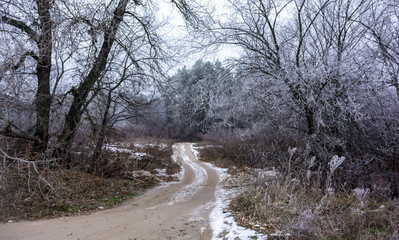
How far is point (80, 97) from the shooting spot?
1070 centimetres

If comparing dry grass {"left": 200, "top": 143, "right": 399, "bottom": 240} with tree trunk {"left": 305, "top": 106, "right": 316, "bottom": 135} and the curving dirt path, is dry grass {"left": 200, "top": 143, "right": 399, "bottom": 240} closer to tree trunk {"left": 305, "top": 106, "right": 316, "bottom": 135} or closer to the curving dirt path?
the curving dirt path

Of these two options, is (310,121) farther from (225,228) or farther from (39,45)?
(39,45)

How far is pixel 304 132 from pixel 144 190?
6612 mm

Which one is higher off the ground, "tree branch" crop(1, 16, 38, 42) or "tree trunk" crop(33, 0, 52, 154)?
"tree branch" crop(1, 16, 38, 42)

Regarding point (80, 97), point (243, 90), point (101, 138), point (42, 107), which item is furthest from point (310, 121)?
point (42, 107)

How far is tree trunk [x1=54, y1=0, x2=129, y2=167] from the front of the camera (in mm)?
10109

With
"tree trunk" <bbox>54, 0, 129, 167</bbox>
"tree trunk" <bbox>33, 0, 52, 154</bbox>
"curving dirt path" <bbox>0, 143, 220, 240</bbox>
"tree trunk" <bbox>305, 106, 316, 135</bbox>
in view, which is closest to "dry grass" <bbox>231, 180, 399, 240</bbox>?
"curving dirt path" <bbox>0, 143, 220, 240</bbox>

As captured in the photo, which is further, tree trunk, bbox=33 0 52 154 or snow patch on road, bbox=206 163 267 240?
tree trunk, bbox=33 0 52 154

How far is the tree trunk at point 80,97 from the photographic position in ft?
33.2

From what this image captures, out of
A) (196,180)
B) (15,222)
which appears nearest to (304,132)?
(196,180)

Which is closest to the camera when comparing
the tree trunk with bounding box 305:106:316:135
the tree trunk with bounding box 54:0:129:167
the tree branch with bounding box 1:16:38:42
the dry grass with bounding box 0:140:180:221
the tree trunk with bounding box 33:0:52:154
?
the dry grass with bounding box 0:140:180:221

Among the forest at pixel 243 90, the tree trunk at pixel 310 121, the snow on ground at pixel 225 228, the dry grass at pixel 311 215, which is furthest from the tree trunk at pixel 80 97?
the tree trunk at pixel 310 121

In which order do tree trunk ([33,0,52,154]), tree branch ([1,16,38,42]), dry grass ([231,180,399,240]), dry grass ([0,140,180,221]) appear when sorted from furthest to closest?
1. tree trunk ([33,0,52,154])
2. tree branch ([1,16,38,42])
3. dry grass ([0,140,180,221])
4. dry grass ([231,180,399,240])

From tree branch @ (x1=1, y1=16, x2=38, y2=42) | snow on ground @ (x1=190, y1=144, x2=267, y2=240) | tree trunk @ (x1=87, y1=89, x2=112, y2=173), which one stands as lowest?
snow on ground @ (x1=190, y1=144, x2=267, y2=240)
